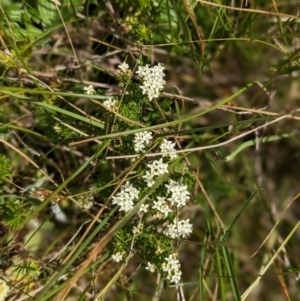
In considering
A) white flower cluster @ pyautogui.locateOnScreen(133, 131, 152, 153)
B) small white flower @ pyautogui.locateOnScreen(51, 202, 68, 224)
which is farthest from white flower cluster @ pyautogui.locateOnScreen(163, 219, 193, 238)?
small white flower @ pyautogui.locateOnScreen(51, 202, 68, 224)

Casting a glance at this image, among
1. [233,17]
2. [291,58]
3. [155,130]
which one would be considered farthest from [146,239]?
[233,17]

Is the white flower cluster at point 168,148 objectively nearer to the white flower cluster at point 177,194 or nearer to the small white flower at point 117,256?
the white flower cluster at point 177,194

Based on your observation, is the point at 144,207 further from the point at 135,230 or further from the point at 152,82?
the point at 152,82

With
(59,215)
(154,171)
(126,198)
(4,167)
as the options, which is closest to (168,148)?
(154,171)

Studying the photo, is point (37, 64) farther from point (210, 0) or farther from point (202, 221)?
point (202, 221)

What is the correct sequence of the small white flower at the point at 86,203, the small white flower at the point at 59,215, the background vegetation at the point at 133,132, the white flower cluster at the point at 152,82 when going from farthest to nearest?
the small white flower at the point at 59,215 < the small white flower at the point at 86,203 < the background vegetation at the point at 133,132 < the white flower cluster at the point at 152,82

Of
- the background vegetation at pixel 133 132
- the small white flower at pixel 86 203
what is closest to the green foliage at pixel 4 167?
the background vegetation at pixel 133 132

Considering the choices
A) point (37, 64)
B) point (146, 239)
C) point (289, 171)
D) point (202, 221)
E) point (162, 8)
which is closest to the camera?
point (146, 239)
